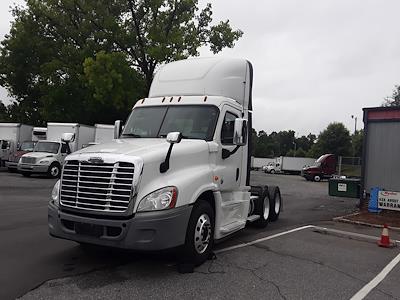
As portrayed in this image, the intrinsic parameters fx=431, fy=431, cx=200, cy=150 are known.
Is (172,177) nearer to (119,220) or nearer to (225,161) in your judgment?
(119,220)

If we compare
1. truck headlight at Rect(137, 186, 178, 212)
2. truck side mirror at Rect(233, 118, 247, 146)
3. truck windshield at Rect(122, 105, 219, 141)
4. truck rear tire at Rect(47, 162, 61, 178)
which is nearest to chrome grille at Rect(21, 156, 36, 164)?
truck rear tire at Rect(47, 162, 61, 178)

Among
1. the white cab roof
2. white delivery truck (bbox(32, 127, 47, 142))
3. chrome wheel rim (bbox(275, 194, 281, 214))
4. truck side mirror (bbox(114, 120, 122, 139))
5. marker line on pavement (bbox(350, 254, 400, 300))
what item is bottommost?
marker line on pavement (bbox(350, 254, 400, 300))

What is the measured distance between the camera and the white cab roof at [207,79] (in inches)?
320

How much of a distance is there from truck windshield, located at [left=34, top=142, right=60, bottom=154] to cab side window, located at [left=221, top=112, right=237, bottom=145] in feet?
60.2

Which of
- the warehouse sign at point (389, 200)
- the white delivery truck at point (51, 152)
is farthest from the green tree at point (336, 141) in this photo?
the warehouse sign at point (389, 200)

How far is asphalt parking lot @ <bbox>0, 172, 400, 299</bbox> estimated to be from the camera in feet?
17.4

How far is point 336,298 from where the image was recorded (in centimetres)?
539

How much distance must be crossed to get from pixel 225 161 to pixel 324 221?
6125 mm

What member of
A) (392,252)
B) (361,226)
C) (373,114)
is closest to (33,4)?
(373,114)

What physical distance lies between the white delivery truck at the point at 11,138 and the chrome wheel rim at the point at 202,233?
75.3ft

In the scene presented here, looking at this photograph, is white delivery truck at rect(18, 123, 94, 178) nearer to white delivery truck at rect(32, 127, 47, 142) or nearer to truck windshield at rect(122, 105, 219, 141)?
white delivery truck at rect(32, 127, 47, 142)

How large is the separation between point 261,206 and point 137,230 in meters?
5.16

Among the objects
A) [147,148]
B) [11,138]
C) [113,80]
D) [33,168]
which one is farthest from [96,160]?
[11,138]

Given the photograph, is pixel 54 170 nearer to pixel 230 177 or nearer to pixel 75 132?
pixel 75 132
